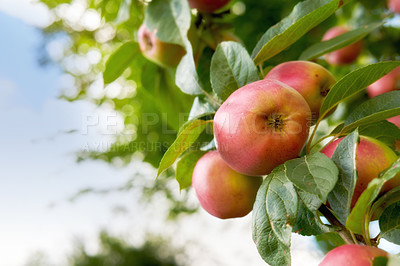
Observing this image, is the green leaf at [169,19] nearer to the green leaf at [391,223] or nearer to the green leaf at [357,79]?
the green leaf at [357,79]

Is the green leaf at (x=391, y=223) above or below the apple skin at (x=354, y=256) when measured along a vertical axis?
below

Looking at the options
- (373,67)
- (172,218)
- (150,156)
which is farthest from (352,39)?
(172,218)

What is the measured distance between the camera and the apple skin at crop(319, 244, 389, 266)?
41 cm

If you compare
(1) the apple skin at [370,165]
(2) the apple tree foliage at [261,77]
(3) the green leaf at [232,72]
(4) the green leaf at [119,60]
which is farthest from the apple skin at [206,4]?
(1) the apple skin at [370,165]

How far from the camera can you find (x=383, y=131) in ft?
1.96

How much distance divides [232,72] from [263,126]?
0.49 feet

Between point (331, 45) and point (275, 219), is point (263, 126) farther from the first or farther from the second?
point (331, 45)

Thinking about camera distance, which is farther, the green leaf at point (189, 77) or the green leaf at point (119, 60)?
the green leaf at point (119, 60)

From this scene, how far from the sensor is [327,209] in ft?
1.70

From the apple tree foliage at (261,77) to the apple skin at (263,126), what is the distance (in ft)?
0.08

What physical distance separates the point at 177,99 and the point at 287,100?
2.24 feet

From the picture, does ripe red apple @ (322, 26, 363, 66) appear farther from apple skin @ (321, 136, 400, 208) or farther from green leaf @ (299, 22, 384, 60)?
apple skin @ (321, 136, 400, 208)

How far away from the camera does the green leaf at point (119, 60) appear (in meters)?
0.97

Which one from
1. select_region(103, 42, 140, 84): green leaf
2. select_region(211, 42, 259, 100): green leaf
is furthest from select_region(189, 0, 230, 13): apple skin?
select_region(211, 42, 259, 100): green leaf
